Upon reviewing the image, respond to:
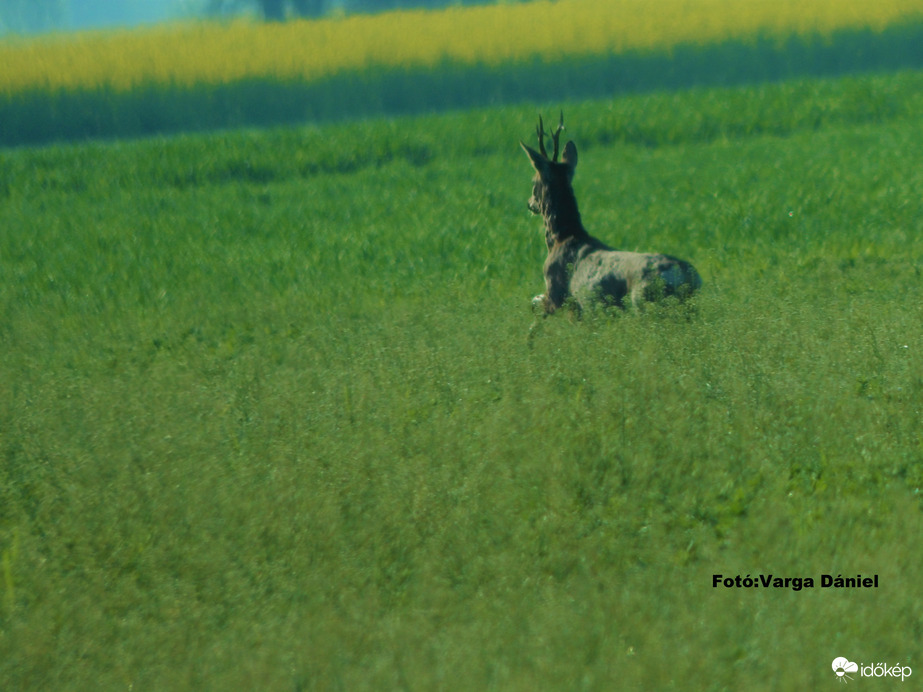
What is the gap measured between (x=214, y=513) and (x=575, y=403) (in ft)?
7.30

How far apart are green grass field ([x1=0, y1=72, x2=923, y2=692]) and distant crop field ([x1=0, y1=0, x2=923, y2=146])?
1422cm

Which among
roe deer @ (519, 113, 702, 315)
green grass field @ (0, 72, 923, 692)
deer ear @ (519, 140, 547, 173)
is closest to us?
green grass field @ (0, 72, 923, 692)

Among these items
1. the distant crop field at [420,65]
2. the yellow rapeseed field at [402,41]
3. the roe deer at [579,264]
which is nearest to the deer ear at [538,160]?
the roe deer at [579,264]

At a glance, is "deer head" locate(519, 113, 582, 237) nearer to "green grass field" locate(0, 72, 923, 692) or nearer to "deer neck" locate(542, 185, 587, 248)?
"deer neck" locate(542, 185, 587, 248)

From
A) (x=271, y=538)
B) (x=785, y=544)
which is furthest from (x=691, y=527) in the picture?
(x=271, y=538)

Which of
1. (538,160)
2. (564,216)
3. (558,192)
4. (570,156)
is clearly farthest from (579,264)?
(570,156)

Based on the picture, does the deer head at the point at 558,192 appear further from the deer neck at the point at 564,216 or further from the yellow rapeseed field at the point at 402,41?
the yellow rapeseed field at the point at 402,41

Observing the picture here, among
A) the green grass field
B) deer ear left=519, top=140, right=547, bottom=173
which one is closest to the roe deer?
deer ear left=519, top=140, right=547, bottom=173

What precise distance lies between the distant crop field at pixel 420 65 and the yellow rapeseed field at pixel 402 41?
74 millimetres

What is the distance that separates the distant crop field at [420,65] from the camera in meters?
24.5

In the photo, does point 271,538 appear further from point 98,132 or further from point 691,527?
point 98,132

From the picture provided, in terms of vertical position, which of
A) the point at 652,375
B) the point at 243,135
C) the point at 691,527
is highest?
the point at 243,135

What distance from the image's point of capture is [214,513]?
5.09 metres

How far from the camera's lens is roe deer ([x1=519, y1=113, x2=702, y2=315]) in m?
7.44
